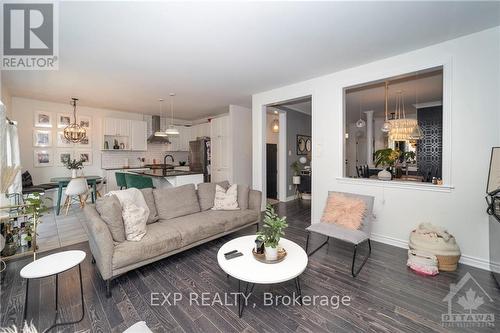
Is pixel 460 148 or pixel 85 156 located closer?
pixel 460 148

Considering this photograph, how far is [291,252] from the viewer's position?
2064 mm

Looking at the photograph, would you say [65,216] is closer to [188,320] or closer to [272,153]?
[188,320]

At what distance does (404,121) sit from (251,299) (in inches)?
174

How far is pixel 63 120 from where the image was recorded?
215 inches

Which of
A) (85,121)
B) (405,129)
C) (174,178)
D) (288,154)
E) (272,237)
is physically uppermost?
(85,121)

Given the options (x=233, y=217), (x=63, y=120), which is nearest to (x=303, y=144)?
(x=233, y=217)

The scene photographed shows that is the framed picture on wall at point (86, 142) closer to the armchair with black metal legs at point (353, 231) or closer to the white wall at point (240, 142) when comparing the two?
the white wall at point (240, 142)

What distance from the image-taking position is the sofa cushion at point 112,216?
225cm

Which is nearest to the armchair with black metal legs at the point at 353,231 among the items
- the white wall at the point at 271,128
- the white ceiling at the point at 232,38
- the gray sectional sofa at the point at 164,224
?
the gray sectional sofa at the point at 164,224

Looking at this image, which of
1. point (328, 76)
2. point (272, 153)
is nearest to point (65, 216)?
point (272, 153)

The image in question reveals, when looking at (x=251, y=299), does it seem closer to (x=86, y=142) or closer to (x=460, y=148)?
(x=460, y=148)

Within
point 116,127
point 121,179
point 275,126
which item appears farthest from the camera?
point 275,126

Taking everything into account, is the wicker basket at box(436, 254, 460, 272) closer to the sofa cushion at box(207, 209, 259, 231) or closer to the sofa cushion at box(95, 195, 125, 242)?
the sofa cushion at box(207, 209, 259, 231)

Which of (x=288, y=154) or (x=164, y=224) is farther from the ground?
(x=288, y=154)
